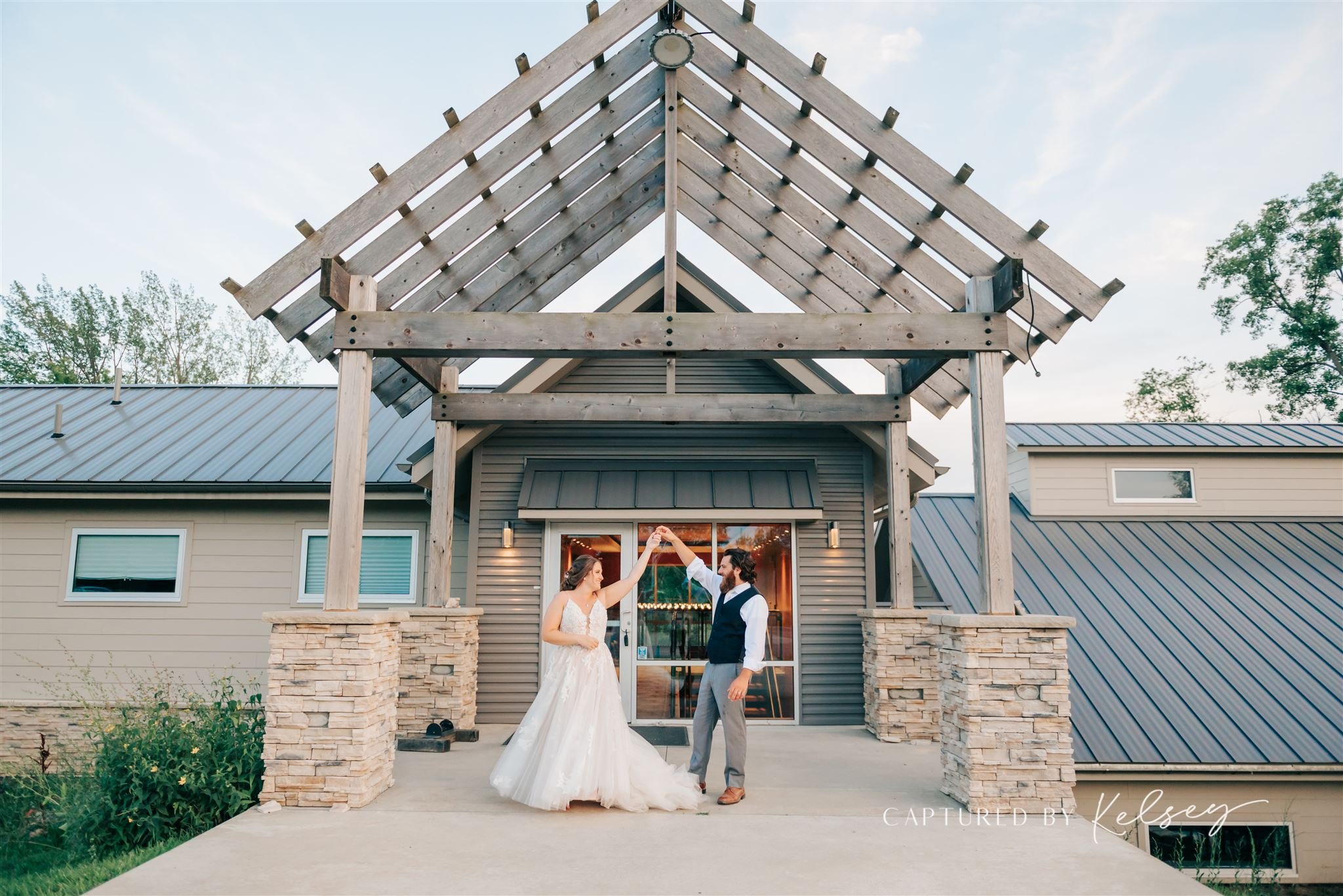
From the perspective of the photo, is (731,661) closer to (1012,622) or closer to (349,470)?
(1012,622)

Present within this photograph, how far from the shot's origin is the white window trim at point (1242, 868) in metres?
7.39

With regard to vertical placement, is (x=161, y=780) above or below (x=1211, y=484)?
below

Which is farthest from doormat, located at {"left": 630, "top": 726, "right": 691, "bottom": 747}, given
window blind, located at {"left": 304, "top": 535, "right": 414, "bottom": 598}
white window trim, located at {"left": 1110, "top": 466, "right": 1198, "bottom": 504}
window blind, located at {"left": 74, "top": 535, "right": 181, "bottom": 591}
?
white window trim, located at {"left": 1110, "top": 466, "right": 1198, "bottom": 504}

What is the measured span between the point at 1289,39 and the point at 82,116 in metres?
19.8

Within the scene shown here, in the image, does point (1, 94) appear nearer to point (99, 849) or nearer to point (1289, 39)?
point (99, 849)

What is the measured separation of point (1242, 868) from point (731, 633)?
5977mm

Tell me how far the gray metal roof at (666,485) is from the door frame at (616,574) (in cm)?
35

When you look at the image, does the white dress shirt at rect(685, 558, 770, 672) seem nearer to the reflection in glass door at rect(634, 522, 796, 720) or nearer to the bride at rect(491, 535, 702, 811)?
the bride at rect(491, 535, 702, 811)

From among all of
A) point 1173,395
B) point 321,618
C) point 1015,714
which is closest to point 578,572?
point 321,618

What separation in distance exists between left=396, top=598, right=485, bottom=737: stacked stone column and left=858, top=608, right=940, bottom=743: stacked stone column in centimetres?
422

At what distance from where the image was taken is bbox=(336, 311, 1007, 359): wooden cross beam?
585cm

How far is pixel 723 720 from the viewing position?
529cm

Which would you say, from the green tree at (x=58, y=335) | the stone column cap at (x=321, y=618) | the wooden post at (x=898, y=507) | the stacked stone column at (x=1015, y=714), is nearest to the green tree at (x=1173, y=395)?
the wooden post at (x=898, y=507)

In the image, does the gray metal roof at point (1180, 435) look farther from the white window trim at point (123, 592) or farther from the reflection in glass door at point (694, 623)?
the white window trim at point (123, 592)
